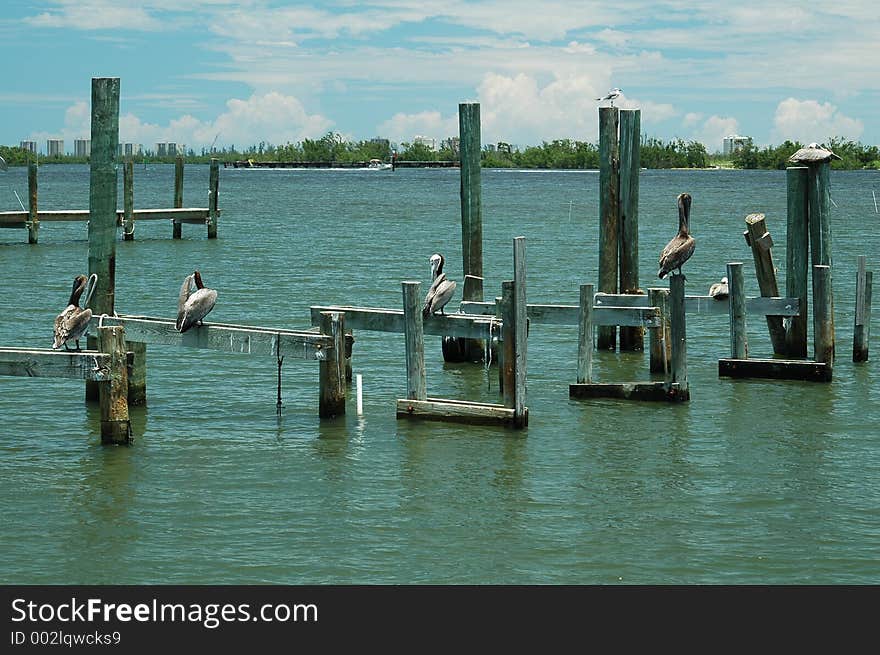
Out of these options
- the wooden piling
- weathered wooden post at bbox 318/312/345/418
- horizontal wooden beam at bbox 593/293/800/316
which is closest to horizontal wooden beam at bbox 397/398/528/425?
weathered wooden post at bbox 318/312/345/418

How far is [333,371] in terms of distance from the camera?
14.4 meters

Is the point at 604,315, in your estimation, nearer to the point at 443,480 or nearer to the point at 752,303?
the point at 752,303

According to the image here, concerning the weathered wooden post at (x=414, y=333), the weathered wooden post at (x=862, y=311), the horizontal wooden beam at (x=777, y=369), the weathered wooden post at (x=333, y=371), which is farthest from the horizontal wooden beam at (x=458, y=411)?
the weathered wooden post at (x=862, y=311)

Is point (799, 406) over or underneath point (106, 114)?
underneath

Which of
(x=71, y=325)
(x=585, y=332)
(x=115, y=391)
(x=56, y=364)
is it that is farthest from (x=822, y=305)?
(x=56, y=364)

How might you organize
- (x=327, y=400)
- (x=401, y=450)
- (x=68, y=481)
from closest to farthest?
(x=68, y=481) → (x=401, y=450) → (x=327, y=400)

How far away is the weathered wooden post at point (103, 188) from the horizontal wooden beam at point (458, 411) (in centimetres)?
343

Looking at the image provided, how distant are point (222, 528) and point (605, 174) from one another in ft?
27.5

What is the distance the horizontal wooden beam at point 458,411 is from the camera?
46.5ft

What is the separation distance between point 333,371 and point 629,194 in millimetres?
5248

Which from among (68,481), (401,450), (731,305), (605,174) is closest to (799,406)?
(731,305)

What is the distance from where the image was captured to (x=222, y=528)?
11.2 meters

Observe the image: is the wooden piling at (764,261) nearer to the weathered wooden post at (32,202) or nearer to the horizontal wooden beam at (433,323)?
the horizontal wooden beam at (433,323)
